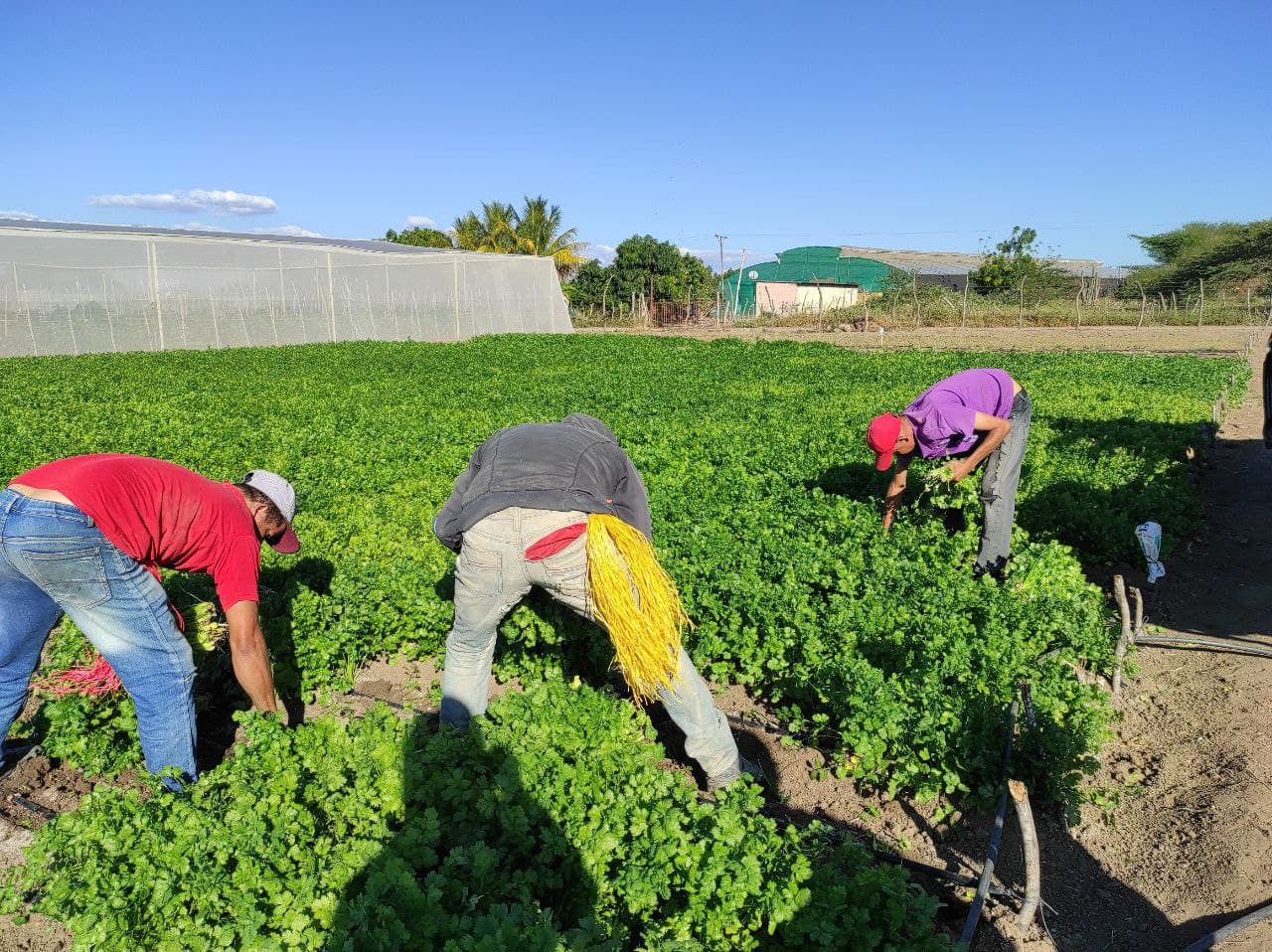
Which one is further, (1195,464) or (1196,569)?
(1195,464)

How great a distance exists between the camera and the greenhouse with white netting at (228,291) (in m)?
24.8

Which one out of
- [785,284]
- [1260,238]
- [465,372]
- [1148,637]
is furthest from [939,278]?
[1148,637]

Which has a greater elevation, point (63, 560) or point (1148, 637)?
point (63, 560)

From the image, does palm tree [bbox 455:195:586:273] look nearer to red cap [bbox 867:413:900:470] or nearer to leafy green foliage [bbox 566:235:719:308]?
leafy green foliage [bbox 566:235:719:308]

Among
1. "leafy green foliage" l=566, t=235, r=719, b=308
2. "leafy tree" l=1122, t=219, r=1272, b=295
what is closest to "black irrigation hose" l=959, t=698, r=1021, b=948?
"leafy tree" l=1122, t=219, r=1272, b=295

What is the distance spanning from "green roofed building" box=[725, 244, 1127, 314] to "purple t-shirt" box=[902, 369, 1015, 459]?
140 feet

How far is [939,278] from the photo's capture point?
5316cm

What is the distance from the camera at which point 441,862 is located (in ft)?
9.61

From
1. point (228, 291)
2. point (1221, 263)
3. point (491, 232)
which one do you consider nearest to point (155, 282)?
point (228, 291)

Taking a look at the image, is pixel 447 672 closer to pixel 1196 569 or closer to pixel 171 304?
pixel 1196 569

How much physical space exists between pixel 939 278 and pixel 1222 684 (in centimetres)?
5284

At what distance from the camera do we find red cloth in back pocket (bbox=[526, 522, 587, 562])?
3.28 metres

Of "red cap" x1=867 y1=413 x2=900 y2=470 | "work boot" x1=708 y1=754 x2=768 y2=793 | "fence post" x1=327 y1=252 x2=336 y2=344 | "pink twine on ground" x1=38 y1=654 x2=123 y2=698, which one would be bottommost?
"work boot" x1=708 y1=754 x2=768 y2=793

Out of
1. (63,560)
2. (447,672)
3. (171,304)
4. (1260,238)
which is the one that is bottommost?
(447,672)
